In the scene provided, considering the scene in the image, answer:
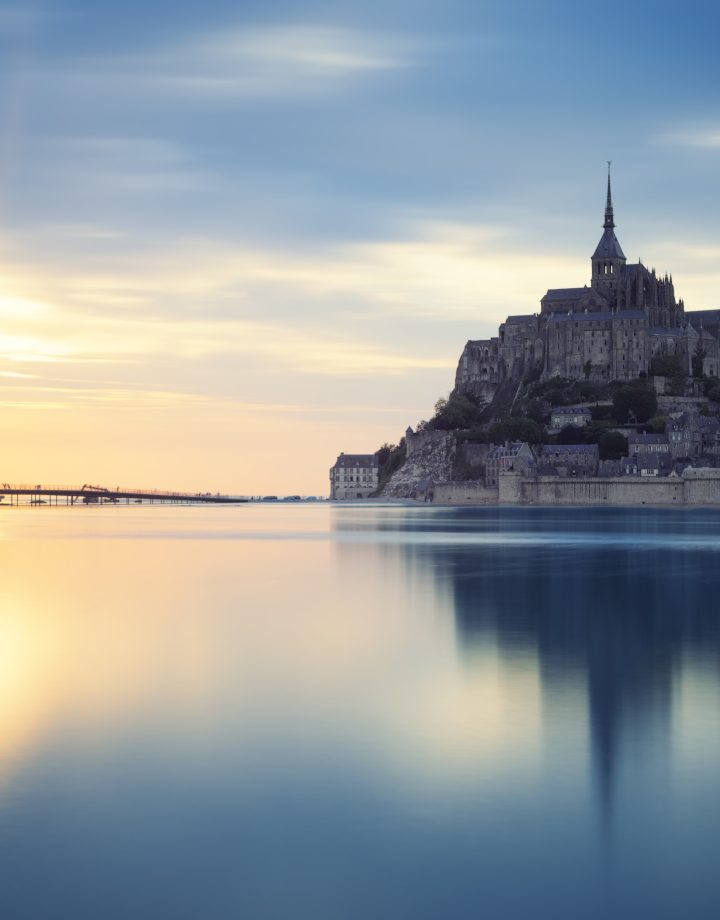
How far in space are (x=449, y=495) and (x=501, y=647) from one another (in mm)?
88107

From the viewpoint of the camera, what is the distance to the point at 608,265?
109562 mm

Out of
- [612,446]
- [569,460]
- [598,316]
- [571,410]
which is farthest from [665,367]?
[569,460]

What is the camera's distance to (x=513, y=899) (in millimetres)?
8086

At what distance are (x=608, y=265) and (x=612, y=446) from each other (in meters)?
23.7

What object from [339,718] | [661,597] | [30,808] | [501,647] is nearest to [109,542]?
[661,597]

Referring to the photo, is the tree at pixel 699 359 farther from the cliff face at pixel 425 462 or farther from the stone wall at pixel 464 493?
the cliff face at pixel 425 462

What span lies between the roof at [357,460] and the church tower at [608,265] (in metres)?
36.4

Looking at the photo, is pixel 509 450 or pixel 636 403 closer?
pixel 636 403

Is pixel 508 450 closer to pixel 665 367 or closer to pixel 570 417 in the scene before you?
pixel 570 417

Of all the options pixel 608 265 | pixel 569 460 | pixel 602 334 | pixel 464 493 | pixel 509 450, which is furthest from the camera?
pixel 608 265

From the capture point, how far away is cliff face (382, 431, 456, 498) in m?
107

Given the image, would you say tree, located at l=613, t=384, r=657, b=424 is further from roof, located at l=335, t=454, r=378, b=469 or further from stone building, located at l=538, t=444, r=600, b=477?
roof, located at l=335, t=454, r=378, b=469

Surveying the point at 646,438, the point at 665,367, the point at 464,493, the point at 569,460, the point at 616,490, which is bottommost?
the point at 464,493

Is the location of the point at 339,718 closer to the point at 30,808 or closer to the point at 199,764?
the point at 199,764
